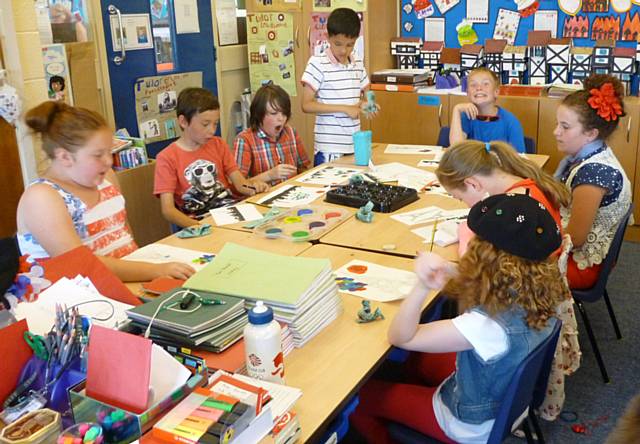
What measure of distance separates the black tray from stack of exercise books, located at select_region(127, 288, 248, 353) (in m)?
1.14

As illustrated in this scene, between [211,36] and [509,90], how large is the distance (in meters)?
2.11

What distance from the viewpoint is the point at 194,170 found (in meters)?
3.01

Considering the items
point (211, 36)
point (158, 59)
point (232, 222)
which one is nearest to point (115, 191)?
point (232, 222)

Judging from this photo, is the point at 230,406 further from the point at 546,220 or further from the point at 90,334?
the point at 546,220

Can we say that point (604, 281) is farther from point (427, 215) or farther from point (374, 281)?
point (374, 281)

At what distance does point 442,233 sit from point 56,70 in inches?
89.9

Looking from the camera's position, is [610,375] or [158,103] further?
[158,103]

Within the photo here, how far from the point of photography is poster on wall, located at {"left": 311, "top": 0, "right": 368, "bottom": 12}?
15.4 feet

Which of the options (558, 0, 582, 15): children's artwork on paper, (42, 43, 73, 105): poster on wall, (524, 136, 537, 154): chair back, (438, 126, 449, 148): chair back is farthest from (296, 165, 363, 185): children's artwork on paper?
(558, 0, 582, 15): children's artwork on paper

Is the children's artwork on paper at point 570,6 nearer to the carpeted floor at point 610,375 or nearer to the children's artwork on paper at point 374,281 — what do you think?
the carpeted floor at point 610,375

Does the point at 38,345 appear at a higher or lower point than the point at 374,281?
higher

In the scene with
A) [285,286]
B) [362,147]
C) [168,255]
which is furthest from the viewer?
[362,147]

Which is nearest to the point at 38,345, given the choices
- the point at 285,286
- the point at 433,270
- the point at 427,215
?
the point at 285,286

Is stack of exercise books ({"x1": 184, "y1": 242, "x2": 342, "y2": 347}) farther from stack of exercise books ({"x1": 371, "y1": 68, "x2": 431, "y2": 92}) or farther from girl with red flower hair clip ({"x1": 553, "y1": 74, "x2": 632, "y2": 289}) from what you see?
stack of exercise books ({"x1": 371, "y1": 68, "x2": 431, "y2": 92})
